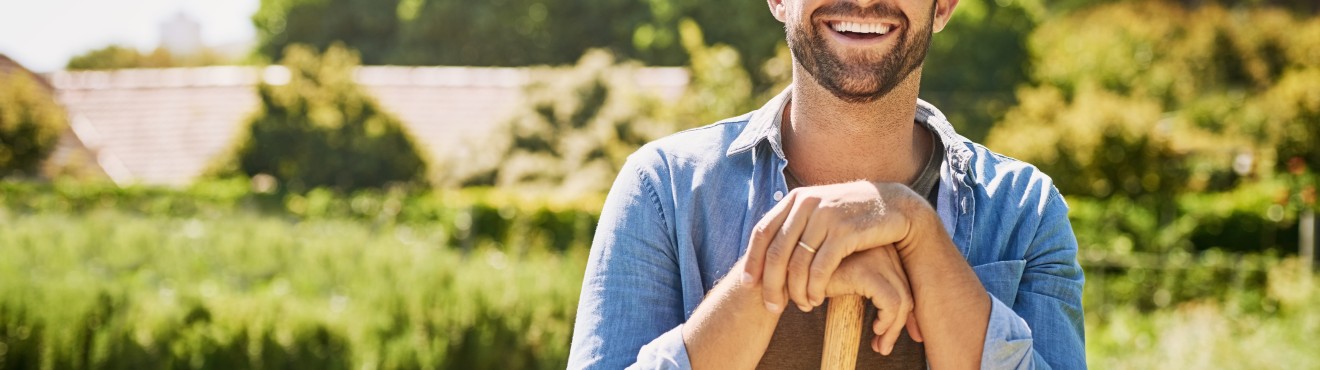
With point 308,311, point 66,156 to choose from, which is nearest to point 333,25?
point 66,156

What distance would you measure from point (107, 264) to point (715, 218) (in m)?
8.11

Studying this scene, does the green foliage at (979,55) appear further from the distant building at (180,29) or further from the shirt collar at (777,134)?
the distant building at (180,29)

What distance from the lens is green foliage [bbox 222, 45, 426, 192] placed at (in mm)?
18781

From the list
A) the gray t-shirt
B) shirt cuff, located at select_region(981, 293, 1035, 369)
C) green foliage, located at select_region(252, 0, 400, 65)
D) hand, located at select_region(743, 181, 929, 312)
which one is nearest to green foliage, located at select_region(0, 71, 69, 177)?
green foliage, located at select_region(252, 0, 400, 65)

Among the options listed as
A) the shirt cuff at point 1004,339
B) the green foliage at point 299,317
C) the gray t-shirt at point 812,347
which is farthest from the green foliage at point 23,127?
the shirt cuff at point 1004,339

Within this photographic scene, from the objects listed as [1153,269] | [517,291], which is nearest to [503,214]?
[1153,269]

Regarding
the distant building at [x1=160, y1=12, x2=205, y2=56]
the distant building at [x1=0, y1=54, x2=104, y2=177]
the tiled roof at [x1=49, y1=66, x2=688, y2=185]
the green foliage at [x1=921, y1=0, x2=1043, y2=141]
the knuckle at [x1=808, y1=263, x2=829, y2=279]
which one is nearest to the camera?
the knuckle at [x1=808, y1=263, x2=829, y2=279]

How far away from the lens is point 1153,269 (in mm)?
12836

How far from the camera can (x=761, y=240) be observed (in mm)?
1541

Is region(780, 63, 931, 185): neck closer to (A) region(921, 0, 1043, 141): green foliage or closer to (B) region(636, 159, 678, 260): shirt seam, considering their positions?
(B) region(636, 159, 678, 260): shirt seam

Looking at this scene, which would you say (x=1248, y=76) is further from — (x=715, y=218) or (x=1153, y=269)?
(x=715, y=218)

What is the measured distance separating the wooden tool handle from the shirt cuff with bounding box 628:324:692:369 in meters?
0.18

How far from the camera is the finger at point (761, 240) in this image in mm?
1539

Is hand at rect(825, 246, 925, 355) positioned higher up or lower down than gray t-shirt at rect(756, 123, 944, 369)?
higher up
